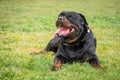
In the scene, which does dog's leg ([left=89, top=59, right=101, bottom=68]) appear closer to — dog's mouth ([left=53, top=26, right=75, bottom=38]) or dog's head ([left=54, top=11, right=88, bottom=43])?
dog's head ([left=54, top=11, right=88, bottom=43])

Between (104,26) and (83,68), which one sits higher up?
(83,68)

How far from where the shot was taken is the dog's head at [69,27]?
18.4 feet

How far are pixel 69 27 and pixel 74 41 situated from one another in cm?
33

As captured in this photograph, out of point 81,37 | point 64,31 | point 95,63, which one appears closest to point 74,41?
point 81,37

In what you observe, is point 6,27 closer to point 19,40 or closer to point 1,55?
point 19,40

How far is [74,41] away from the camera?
19.1 feet

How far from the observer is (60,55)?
589cm

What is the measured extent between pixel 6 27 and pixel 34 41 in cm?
298

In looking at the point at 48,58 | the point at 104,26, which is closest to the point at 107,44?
the point at 48,58

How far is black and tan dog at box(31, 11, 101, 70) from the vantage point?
5.68 metres

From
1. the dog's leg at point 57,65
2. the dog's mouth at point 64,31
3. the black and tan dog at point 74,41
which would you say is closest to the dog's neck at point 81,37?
the black and tan dog at point 74,41

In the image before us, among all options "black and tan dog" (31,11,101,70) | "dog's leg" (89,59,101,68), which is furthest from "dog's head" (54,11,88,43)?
"dog's leg" (89,59,101,68)

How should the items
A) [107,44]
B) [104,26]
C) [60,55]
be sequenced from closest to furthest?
[60,55], [107,44], [104,26]

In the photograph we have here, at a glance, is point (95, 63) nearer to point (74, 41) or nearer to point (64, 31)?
point (74, 41)
